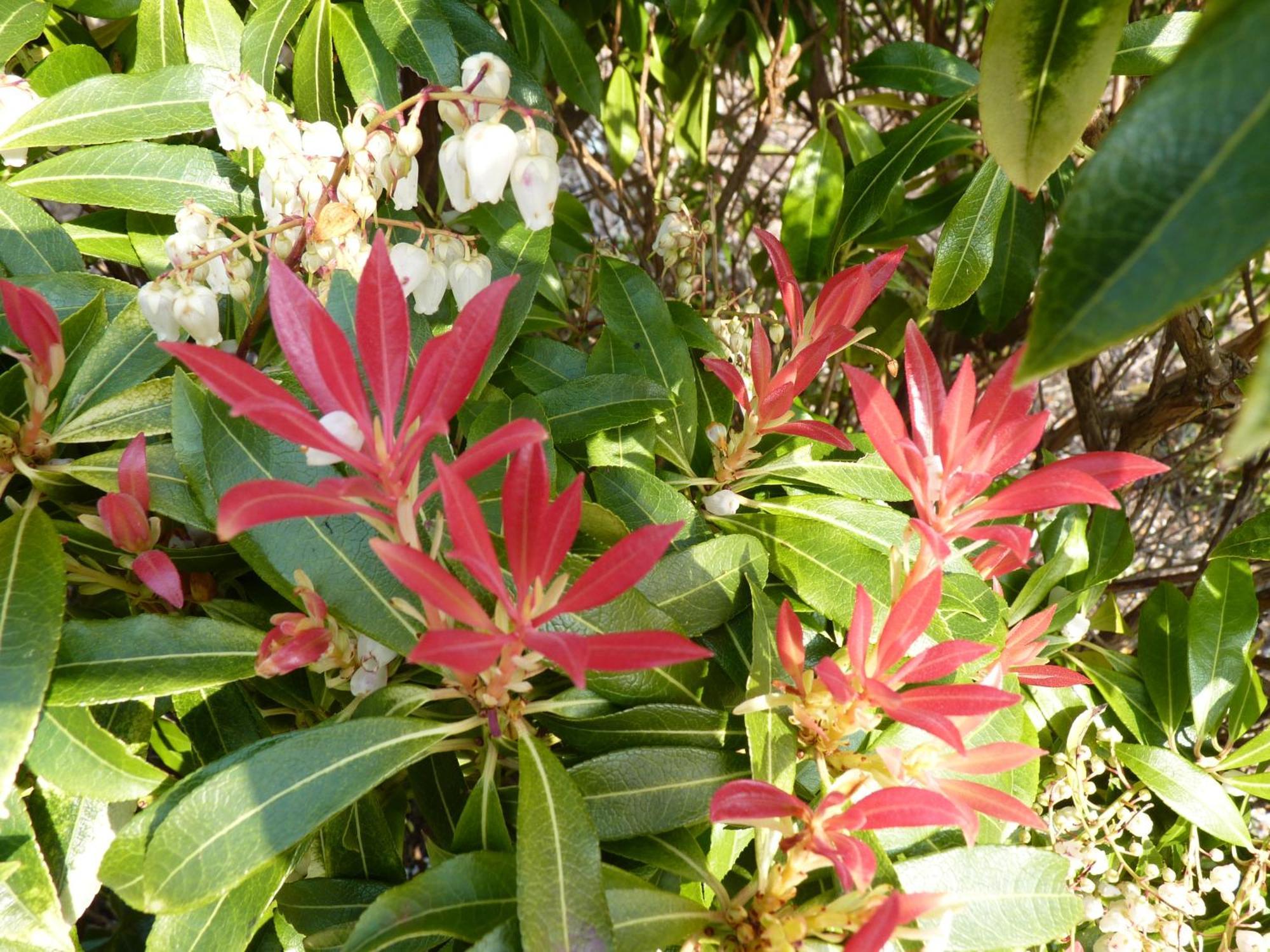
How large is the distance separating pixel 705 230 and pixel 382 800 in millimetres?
778

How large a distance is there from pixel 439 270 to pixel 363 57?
336 mm

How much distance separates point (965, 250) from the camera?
0.93 meters

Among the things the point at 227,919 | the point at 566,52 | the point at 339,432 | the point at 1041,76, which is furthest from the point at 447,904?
the point at 566,52

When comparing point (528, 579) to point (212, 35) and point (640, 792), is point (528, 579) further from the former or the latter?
point (212, 35)

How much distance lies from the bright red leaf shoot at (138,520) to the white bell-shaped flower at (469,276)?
0.89 feet

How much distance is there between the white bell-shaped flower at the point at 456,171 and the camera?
764 mm

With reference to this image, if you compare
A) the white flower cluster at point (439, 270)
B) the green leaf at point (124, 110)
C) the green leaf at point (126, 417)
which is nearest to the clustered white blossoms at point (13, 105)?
the green leaf at point (124, 110)

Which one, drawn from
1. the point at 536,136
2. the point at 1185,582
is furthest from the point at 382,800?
the point at 1185,582

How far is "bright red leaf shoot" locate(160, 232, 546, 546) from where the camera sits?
0.50 metres

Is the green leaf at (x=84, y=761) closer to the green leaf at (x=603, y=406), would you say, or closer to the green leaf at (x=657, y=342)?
the green leaf at (x=603, y=406)

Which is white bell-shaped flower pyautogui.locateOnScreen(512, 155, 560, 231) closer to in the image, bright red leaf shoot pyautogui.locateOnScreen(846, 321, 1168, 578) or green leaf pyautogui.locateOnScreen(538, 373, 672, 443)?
green leaf pyautogui.locateOnScreen(538, 373, 672, 443)

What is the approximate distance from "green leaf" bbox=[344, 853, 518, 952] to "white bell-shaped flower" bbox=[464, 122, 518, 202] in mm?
513

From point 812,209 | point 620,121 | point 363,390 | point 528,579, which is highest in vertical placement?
point 620,121

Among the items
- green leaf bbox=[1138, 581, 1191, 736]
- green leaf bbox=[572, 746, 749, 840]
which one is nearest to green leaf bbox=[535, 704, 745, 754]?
green leaf bbox=[572, 746, 749, 840]
